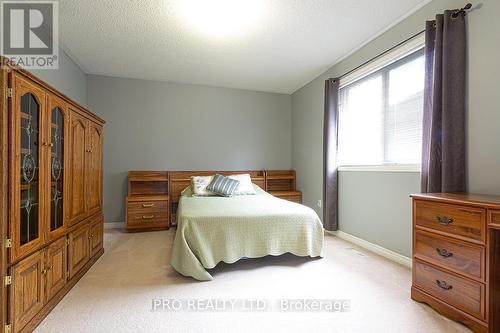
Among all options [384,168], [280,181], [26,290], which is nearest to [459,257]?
[384,168]

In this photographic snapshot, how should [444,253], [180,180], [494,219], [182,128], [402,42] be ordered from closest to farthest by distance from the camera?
[494,219] < [444,253] < [402,42] < [180,180] < [182,128]

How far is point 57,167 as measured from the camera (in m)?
1.83

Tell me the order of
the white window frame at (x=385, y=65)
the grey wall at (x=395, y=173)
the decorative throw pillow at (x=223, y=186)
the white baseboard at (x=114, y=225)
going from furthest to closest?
the white baseboard at (x=114, y=225) < the decorative throw pillow at (x=223, y=186) < the white window frame at (x=385, y=65) < the grey wall at (x=395, y=173)

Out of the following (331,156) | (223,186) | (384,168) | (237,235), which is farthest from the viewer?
(223,186)

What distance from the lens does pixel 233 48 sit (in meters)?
3.04

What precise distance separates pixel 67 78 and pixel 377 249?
14.4 ft

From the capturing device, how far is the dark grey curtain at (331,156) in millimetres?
3430

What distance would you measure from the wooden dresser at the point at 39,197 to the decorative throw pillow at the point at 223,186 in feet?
5.53

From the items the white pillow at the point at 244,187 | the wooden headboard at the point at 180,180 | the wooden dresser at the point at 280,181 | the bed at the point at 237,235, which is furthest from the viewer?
the wooden dresser at the point at 280,181

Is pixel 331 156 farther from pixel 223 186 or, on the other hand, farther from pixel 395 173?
pixel 223 186

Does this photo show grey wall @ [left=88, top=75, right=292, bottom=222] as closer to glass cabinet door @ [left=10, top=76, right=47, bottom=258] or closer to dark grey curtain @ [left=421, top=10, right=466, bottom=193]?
glass cabinet door @ [left=10, top=76, right=47, bottom=258]

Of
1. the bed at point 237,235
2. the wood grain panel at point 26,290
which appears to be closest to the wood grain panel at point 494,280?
the bed at point 237,235

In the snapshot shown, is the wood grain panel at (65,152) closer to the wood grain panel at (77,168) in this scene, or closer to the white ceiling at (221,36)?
the wood grain panel at (77,168)

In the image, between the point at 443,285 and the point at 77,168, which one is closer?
the point at 443,285
